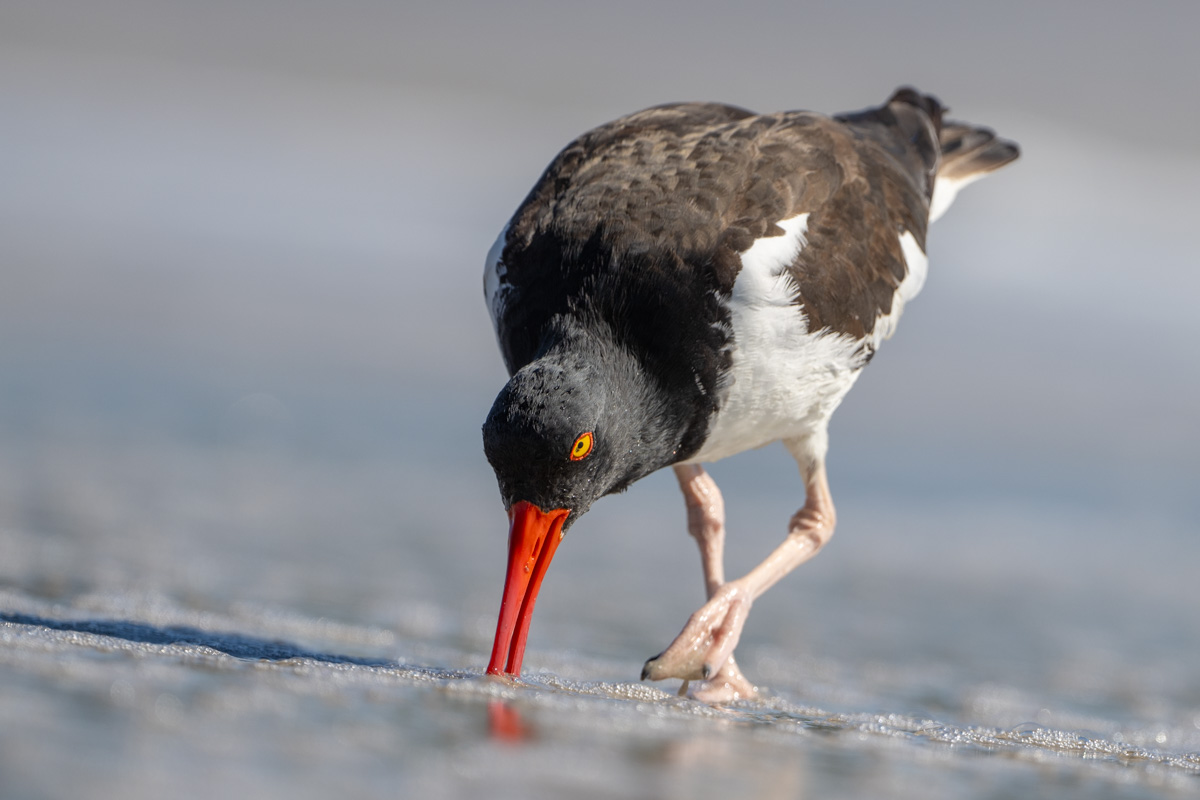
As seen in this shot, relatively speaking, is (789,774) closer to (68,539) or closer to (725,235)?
(725,235)

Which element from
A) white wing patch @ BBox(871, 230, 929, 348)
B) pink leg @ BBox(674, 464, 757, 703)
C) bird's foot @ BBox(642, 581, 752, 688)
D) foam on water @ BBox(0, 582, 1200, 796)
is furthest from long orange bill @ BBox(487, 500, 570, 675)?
white wing patch @ BBox(871, 230, 929, 348)

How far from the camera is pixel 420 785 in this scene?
83.3 inches

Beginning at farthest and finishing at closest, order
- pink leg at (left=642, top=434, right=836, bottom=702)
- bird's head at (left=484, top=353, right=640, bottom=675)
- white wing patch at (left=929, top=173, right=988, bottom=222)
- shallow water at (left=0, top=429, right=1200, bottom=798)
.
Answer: white wing patch at (left=929, top=173, right=988, bottom=222)
pink leg at (left=642, top=434, right=836, bottom=702)
bird's head at (left=484, top=353, right=640, bottom=675)
shallow water at (left=0, top=429, right=1200, bottom=798)

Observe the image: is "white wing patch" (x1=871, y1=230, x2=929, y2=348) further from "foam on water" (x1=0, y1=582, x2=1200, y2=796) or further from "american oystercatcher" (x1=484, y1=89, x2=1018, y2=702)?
"foam on water" (x1=0, y1=582, x2=1200, y2=796)

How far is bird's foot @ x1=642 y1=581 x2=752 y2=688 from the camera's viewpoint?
3893 mm

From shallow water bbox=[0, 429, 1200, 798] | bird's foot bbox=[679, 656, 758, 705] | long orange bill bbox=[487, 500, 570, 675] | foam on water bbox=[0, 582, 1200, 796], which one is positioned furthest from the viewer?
bird's foot bbox=[679, 656, 758, 705]

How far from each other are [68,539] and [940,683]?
3835mm

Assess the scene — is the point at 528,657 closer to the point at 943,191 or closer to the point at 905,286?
the point at 905,286

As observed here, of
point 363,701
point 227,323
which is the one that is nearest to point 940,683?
point 363,701

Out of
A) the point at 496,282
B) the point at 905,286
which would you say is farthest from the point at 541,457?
the point at 905,286

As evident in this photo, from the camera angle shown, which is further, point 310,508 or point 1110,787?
point 310,508

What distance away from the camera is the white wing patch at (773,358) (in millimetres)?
4047

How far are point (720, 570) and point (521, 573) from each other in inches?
74.1

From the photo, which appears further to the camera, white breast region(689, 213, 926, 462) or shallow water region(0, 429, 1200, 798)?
white breast region(689, 213, 926, 462)
